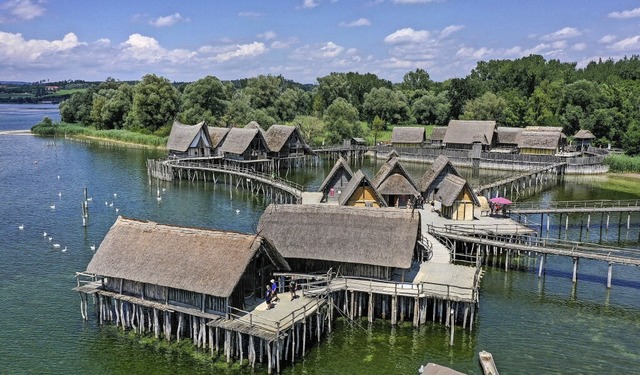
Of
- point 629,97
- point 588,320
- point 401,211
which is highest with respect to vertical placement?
point 629,97

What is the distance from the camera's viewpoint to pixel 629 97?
9425cm

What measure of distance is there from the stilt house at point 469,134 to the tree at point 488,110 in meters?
20.0

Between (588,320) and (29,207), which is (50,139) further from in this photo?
(588,320)

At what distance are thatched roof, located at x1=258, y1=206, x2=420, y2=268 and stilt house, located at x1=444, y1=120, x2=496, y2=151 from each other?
6102cm

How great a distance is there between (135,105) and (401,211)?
92.7 m

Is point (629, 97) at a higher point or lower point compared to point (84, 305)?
higher

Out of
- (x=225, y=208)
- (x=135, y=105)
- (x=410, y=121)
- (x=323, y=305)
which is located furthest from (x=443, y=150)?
(x=323, y=305)

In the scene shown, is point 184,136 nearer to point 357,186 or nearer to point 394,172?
point 394,172

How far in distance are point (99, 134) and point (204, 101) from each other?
2964 centimetres

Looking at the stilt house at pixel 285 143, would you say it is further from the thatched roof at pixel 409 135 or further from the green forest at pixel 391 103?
the thatched roof at pixel 409 135

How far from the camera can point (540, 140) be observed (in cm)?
8394

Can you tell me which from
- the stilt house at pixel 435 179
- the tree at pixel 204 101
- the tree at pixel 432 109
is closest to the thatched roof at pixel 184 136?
the tree at pixel 204 101

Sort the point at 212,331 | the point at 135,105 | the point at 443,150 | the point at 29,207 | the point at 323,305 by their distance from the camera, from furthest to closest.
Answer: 1. the point at 135,105
2. the point at 443,150
3. the point at 29,207
4. the point at 323,305
5. the point at 212,331

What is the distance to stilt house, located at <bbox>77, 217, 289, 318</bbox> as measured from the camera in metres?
26.7
